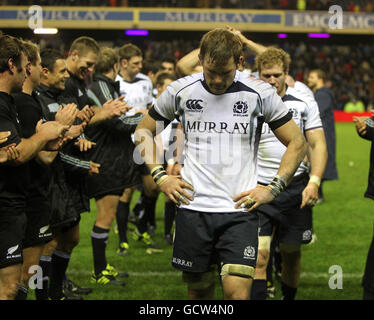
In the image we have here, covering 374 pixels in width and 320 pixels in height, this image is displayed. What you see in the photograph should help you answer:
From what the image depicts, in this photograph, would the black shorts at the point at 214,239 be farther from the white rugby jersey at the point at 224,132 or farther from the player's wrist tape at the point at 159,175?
the player's wrist tape at the point at 159,175

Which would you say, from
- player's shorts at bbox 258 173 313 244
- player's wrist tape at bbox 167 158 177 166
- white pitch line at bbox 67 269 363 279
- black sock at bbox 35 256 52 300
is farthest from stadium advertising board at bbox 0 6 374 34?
black sock at bbox 35 256 52 300

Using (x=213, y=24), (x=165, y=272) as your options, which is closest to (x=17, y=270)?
(x=165, y=272)

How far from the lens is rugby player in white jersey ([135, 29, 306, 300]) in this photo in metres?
4.32

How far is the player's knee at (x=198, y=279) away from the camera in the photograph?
4.53 meters

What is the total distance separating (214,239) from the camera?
4426mm

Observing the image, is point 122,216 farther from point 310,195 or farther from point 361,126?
point 361,126

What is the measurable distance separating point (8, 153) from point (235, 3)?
38.7 meters

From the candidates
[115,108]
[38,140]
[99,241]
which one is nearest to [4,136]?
[38,140]

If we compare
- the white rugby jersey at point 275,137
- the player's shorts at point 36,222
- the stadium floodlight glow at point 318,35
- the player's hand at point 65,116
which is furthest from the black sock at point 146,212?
the stadium floodlight glow at point 318,35

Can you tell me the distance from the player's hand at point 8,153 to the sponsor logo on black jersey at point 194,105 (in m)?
1.19

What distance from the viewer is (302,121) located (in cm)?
608

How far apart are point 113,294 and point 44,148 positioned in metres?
2.61

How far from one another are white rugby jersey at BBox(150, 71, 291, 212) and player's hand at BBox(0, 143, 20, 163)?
115 cm
